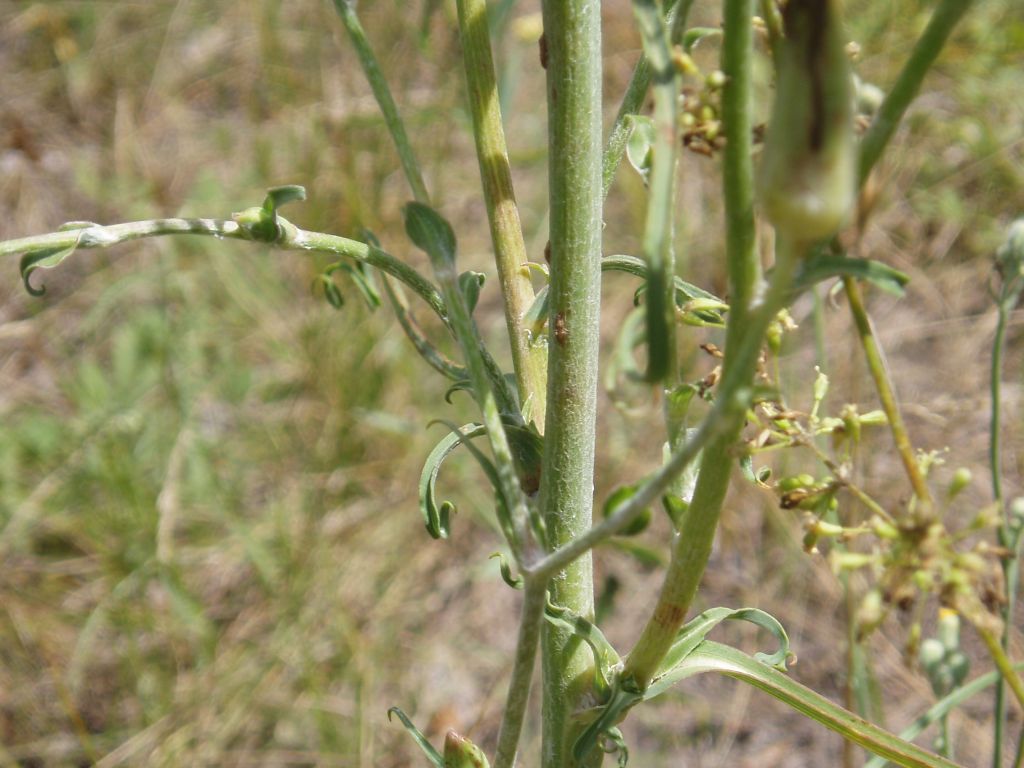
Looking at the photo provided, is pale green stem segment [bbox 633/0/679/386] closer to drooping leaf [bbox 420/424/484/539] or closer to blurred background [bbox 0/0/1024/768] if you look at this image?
drooping leaf [bbox 420/424/484/539]

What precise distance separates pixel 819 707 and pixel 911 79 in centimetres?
77

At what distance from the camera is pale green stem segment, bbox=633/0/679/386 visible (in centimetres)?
75

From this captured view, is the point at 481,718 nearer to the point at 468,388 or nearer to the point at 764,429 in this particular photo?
the point at 468,388

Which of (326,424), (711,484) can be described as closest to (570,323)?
(711,484)

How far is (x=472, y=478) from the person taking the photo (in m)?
3.77

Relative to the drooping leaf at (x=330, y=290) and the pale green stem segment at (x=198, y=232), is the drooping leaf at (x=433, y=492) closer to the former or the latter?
the pale green stem segment at (x=198, y=232)

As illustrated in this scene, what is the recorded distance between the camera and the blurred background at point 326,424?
3.33m

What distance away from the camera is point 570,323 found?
3.90 ft

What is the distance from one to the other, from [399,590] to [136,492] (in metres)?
1.01

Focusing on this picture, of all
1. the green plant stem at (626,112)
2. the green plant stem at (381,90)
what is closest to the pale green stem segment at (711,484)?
the green plant stem at (626,112)

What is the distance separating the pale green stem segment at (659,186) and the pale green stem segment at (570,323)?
273mm

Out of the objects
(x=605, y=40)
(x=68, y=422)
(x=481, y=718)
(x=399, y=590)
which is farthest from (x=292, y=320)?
(x=605, y=40)

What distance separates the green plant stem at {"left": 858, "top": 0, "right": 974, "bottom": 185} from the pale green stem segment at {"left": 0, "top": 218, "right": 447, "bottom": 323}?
0.59 m

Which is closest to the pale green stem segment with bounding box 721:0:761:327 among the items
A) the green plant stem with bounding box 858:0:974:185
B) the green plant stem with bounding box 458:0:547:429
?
the green plant stem with bounding box 858:0:974:185
